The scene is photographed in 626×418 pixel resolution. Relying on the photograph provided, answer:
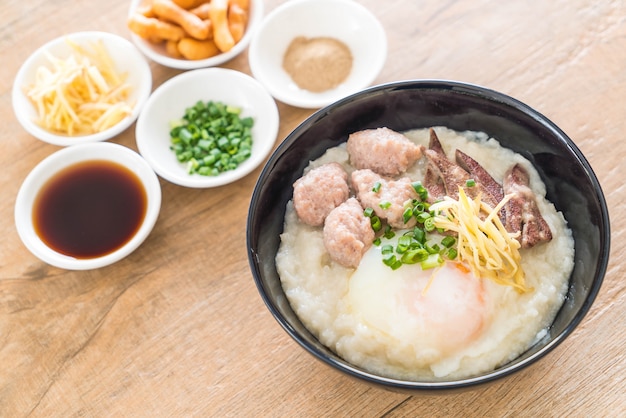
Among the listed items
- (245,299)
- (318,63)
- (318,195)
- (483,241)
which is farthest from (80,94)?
(483,241)

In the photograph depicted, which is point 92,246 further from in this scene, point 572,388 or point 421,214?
point 572,388

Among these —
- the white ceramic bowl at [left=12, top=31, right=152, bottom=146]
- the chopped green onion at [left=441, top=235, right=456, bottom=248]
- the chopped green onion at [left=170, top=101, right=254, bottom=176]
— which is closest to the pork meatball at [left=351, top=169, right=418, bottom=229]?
the chopped green onion at [left=441, top=235, right=456, bottom=248]

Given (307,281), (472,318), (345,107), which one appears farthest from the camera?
(345,107)

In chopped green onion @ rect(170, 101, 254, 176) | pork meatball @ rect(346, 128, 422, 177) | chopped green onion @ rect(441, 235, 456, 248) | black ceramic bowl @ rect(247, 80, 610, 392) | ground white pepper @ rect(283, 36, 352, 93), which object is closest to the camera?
black ceramic bowl @ rect(247, 80, 610, 392)

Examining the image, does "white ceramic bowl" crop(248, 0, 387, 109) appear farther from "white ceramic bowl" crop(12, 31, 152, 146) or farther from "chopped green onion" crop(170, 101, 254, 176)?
"white ceramic bowl" crop(12, 31, 152, 146)

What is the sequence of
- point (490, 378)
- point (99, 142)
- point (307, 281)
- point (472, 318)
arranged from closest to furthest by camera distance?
point (490, 378) < point (472, 318) < point (307, 281) < point (99, 142)

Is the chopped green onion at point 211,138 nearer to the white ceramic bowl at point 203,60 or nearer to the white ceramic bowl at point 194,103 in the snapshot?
the white ceramic bowl at point 194,103

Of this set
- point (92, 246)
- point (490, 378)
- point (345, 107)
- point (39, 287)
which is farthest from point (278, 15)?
point (490, 378)
